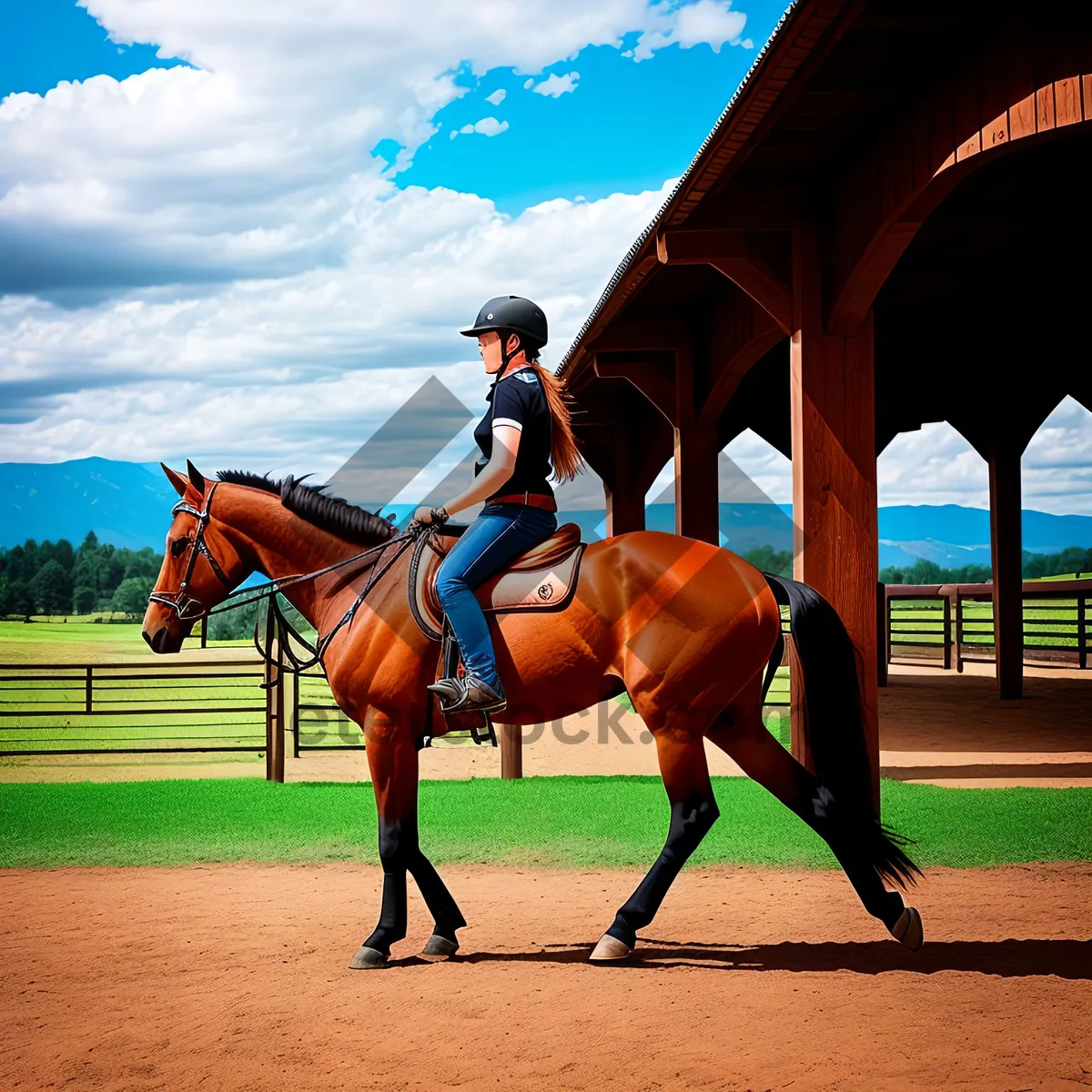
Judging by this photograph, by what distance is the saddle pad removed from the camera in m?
4.81

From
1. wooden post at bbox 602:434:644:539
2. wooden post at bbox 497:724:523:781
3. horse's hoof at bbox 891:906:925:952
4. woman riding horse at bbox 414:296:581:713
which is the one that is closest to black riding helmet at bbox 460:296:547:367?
woman riding horse at bbox 414:296:581:713

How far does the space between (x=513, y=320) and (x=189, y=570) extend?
1947 mm

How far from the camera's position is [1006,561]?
15.9 meters

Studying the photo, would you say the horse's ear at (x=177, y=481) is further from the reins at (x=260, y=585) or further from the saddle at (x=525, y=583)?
the saddle at (x=525, y=583)

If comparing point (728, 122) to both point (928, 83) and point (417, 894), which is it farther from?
point (417, 894)

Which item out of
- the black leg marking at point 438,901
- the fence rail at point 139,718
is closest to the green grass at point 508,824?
the black leg marking at point 438,901

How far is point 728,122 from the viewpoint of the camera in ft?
20.8

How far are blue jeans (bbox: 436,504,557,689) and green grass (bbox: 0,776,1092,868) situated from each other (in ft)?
8.34

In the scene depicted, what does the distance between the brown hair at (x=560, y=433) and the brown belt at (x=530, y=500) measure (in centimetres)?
16

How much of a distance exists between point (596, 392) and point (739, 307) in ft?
21.3

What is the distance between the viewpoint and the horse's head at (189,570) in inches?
205

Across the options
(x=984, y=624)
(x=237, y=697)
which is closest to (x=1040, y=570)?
(x=984, y=624)

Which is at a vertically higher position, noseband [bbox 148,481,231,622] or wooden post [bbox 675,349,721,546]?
wooden post [bbox 675,349,721,546]

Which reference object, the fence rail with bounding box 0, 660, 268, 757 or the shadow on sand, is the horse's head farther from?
the fence rail with bounding box 0, 660, 268, 757
